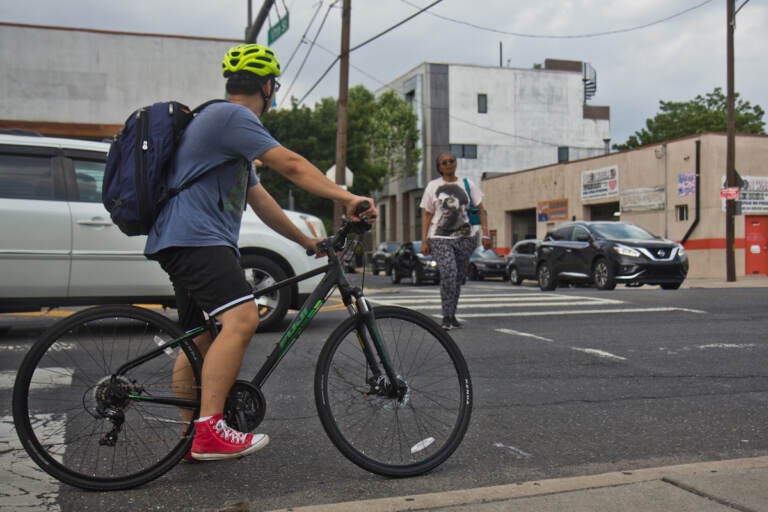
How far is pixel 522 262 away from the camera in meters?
24.4

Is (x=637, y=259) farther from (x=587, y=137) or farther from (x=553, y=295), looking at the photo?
(x=587, y=137)

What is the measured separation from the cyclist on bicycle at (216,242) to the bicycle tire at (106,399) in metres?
0.09

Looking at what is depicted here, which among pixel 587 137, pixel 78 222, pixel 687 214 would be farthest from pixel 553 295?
pixel 587 137

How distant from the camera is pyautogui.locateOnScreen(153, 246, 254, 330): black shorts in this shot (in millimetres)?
3051

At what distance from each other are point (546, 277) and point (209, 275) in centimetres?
1662

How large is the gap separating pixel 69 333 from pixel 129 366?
0.26 m

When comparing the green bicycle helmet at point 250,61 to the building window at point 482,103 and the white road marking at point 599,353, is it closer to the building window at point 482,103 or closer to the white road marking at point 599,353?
the white road marking at point 599,353

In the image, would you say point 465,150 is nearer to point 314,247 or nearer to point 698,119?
point 698,119

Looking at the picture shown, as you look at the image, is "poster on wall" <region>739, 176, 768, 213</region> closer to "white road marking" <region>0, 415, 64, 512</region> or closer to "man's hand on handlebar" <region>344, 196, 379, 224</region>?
"man's hand on handlebar" <region>344, 196, 379, 224</region>

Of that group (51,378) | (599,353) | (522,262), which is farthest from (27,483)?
(522,262)

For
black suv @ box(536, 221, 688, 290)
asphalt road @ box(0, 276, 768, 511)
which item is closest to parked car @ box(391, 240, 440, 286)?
black suv @ box(536, 221, 688, 290)

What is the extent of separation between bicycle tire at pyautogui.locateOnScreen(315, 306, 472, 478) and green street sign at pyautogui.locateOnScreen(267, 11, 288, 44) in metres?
14.6

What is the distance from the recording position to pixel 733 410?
442cm

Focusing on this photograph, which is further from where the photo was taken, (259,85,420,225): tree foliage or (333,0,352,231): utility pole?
(259,85,420,225): tree foliage
